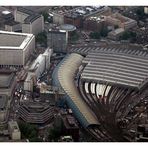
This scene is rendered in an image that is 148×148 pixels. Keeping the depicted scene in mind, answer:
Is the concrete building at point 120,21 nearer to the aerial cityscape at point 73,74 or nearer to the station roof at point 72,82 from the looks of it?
the aerial cityscape at point 73,74

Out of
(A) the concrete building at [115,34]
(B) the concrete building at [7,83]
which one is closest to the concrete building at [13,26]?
(B) the concrete building at [7,83]

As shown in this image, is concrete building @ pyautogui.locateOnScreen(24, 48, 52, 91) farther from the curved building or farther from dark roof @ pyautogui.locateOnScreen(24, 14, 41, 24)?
dark roof @ pyautogui.locateOnScreen(24, 14, 41, 24)

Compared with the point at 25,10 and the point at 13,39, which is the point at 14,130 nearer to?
A: the point at 13,39

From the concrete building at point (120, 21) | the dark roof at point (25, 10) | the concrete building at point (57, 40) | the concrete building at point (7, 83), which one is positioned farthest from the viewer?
the dark roof at point (25, 10)

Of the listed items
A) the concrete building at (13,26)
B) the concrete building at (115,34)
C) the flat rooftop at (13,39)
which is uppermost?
→ the concrete building at (13,26)

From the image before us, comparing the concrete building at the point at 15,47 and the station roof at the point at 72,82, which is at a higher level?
the concrete building at the point at 15,47

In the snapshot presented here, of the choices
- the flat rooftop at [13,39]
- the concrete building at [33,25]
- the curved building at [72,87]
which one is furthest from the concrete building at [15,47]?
the curved building at [72,87]

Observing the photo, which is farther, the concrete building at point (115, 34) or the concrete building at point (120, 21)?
the concrete building at point (120, 21)

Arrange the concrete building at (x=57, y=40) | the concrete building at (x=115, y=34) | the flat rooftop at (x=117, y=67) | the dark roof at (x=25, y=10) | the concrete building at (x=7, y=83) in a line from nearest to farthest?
1. the concrete building at (x=7, y=83)
2. the flat rooftop at (x=117, y=67)
3. the concrete building at (x=57, y=40)
4. the concrete building at (x=115, y=34)
5. the dark roof at (x=25, y=10)
